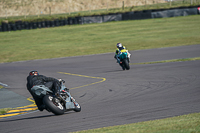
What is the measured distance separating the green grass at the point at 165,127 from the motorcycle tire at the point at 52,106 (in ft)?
6.84

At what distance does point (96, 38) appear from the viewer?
1650 inches

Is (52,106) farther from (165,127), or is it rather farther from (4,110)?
(165,127)

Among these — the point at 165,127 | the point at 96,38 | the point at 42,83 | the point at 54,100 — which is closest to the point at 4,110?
the point at 42,83

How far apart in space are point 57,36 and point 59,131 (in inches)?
1454

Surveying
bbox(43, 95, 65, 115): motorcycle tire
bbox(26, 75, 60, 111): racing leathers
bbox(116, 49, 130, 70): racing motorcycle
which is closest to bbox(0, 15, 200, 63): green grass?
bbox(116, 49, 130, 70): racing motorcycle

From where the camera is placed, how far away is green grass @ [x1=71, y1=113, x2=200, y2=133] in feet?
21.6

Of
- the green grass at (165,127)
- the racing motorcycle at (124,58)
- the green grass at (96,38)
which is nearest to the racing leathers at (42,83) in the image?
the green grass at (165,127)

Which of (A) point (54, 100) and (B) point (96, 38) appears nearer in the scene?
(A) point (54, 100)

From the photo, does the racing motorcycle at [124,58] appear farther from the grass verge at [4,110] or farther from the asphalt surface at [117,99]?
the grass verge at [4,110]

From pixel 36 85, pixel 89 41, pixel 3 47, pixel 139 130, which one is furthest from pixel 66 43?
pixel 139 130

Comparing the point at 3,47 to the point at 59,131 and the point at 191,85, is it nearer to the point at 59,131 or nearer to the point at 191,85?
the point at 191,85

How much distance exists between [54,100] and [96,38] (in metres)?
32.8

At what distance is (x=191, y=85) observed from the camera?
13.1 m

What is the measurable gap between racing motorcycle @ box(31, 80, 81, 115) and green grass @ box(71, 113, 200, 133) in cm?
211
